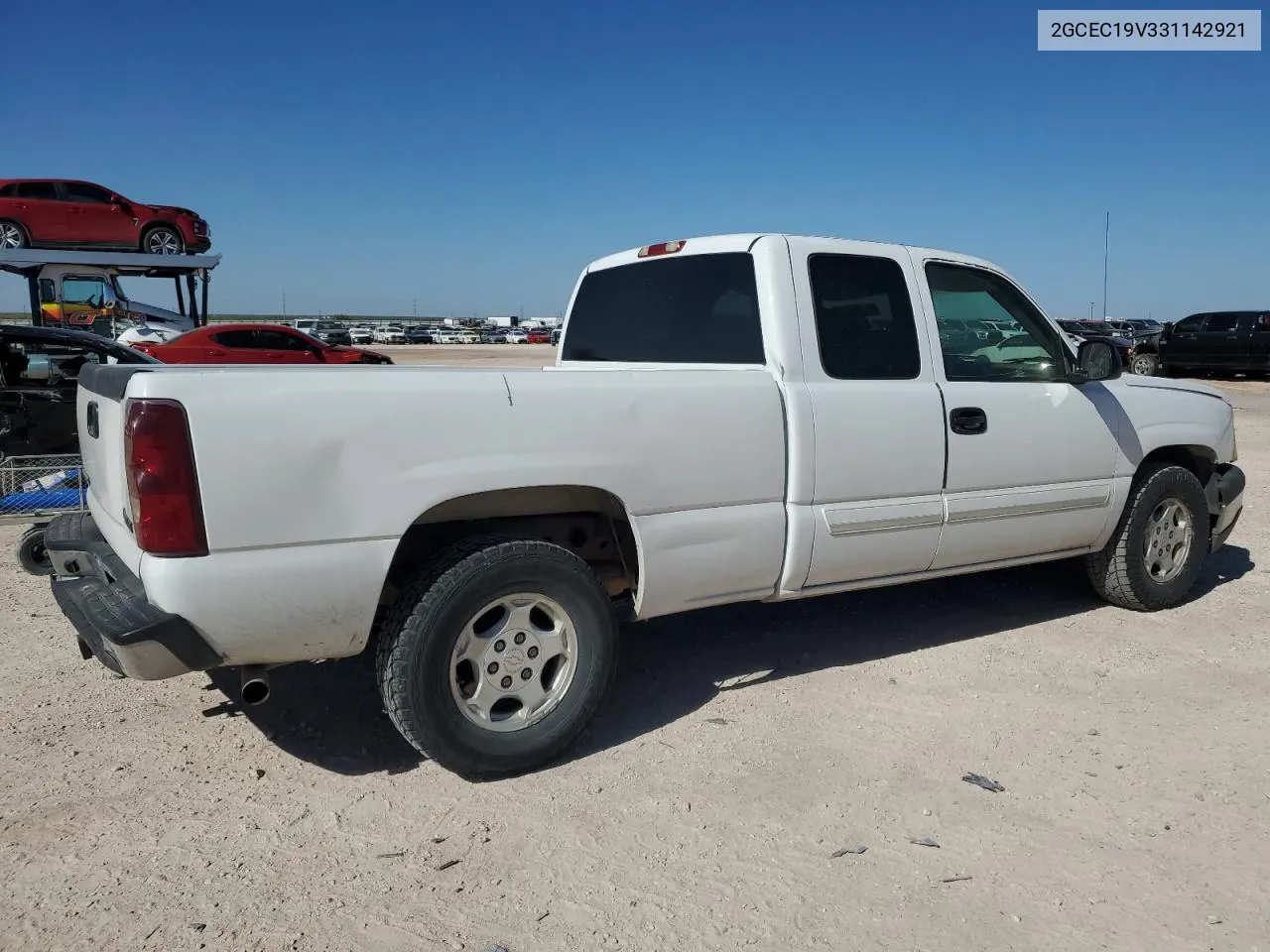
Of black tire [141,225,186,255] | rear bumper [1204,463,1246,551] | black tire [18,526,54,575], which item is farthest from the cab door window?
black tire [141,225,186,255]

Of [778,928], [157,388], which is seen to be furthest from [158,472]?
[778,928]

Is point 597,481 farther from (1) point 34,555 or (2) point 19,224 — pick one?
(2) point 19,224

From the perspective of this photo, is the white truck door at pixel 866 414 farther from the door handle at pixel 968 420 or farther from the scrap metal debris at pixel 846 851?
the scrap metal debris at pixel 846 851

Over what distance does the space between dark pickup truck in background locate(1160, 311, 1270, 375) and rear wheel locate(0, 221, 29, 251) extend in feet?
81.6

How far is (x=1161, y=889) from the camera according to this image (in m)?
2.69

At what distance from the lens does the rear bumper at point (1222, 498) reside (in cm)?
542

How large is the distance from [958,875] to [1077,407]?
267cm

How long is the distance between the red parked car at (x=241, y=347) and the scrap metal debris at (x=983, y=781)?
1443 centimetres

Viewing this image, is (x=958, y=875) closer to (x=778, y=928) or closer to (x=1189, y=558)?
(x=778, y=928)

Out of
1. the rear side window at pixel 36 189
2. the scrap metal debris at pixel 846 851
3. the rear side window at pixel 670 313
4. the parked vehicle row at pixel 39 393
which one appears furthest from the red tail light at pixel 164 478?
the rear side window at pixel 36 189

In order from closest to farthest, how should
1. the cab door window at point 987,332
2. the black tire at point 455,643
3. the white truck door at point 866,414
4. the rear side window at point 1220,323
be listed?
the black tire at point 455,643, the white truck door at point 866,414, the cab door window at point 987,332, the rear side window at point 1220,323

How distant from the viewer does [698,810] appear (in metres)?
3.13

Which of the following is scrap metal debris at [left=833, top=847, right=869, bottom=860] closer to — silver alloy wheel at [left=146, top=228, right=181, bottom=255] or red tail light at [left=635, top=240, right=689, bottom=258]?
red tail light at [left=635, top=240, right=689, bottom=258]

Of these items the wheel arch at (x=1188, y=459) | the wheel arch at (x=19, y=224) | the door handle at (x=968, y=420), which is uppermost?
the wheel arch at (x=19, y=224)
